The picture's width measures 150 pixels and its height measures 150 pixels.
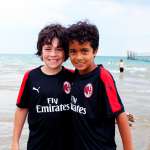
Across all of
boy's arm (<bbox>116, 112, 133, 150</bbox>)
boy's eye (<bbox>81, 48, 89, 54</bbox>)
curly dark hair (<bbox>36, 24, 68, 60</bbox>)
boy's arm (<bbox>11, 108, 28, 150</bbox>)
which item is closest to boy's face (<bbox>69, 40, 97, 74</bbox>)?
boy's eye (<bbox>81, 48, 89, 54</bbox>)

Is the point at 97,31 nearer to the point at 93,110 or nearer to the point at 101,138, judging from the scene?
the point at 93,110

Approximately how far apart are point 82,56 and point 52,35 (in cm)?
38

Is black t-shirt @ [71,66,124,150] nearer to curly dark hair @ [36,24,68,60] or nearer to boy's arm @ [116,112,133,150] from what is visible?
boy's arm @ [116,112,133,150]

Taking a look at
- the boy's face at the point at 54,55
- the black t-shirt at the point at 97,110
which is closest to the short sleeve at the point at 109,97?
the black t-shirt at the point at 97,110

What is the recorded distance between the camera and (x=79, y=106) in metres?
3.19

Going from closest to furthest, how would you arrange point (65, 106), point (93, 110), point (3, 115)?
point (93, 110)
point (65, 106)
point (3, 115)

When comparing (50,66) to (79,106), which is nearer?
(79,106)

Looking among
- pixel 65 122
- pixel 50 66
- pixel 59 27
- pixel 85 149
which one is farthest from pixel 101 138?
pixel 59 27

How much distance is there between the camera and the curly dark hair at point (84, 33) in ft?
10.6

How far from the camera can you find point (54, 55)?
136 inches

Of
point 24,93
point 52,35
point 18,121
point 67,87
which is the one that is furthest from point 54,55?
point 18,121

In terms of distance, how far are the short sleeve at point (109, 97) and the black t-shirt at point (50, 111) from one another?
0.37 meters

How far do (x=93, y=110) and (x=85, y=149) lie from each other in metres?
0.30

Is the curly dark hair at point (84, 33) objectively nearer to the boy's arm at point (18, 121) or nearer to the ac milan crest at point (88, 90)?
the ac milan crest at point (88, 90)
